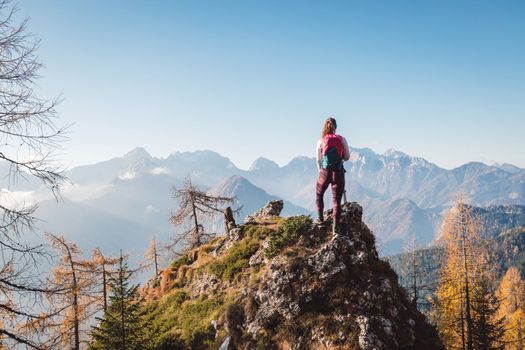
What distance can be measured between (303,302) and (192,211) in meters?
21.5

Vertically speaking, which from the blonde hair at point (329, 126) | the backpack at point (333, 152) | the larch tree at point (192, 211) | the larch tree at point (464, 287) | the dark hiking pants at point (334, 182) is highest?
the larch tree at point (192, 211)

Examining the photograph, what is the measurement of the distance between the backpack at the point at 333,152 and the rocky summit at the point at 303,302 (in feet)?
12.1

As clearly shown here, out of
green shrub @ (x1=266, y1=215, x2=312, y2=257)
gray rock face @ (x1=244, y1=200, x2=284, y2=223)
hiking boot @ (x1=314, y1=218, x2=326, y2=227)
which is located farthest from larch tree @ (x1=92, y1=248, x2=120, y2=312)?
hiking boot @ (x1=314, y1=218, x2=326, y2=227)

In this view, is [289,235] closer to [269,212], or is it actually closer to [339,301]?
[339,301]

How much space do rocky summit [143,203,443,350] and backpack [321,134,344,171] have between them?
369 centimetres

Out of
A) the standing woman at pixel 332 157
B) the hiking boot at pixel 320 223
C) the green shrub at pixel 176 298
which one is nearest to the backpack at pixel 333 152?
the standing woman at pixel 332 157

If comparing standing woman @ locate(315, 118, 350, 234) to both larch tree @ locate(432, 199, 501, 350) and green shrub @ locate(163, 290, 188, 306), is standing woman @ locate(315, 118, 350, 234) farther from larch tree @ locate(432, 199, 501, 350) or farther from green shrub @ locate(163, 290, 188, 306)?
larch tree @ locate(432, 199, 501, 350)

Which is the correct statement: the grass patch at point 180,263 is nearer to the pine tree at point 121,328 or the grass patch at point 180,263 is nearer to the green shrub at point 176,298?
Result: the green shrub at point 176,298

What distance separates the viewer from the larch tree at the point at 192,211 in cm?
3331

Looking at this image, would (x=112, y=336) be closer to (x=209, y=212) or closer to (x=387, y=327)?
(x=387, y=327)

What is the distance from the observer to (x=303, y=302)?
14906 millimetres

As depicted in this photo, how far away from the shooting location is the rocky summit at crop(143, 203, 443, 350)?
1366 centimetres

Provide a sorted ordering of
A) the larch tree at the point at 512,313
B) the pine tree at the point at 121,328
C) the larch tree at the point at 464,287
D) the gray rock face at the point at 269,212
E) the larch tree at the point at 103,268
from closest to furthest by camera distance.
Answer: the pine tree at the point at 121,328
the larch tree at the point at 103,268
the gray rock face at the point at 269,212
the larch tree at the point at 464,287
the larch tree at the point at 512,313

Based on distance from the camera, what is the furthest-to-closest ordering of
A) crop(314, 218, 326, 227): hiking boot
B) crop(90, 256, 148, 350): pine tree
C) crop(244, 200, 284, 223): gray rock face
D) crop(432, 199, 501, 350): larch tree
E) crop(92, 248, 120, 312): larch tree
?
→ crop(432, 199, 501, 350): larch tree → crop(244, 200, 284, 223): gray rock face → crop(92, 248, 120, 312): larch tree → crop(314, 218, 326, 227): hiking boot → crop(90, 256, 148, 350): pine tree
